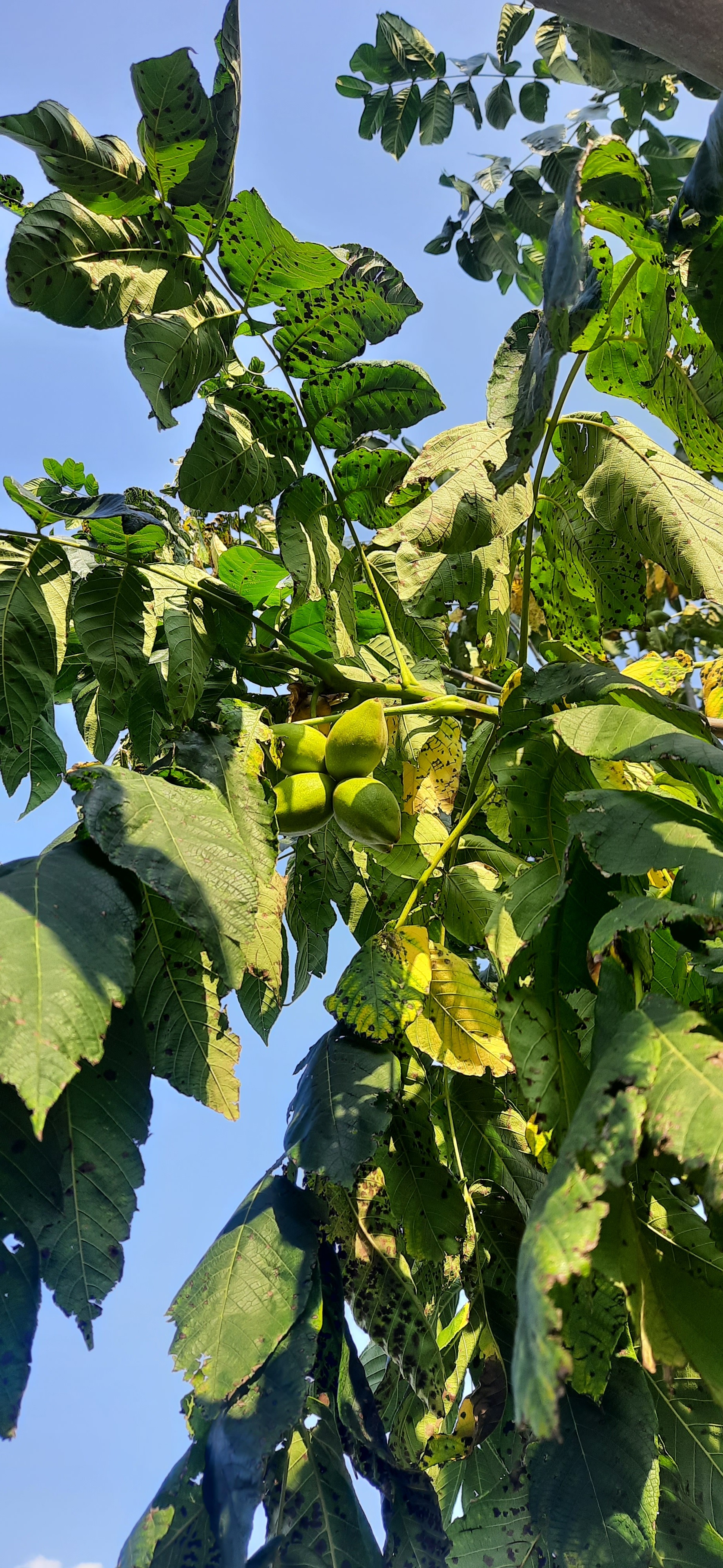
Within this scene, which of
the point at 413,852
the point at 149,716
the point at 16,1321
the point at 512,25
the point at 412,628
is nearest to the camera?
the point at 16,1321

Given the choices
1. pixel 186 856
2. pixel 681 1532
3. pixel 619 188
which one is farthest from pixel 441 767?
pixel 681 1532

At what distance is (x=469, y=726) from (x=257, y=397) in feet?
2.82

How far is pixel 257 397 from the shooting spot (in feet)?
5.12

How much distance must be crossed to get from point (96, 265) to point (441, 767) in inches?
38.5

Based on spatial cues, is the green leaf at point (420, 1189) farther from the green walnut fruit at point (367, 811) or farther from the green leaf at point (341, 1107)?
the green walnut fruit at point (367, 811)

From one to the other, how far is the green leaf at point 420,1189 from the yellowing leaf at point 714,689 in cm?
116

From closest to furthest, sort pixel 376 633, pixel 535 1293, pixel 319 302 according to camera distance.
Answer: pixel 535 1293, pixel 319 302, pixel 376 633

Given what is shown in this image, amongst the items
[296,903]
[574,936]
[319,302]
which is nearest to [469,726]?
[296,903]

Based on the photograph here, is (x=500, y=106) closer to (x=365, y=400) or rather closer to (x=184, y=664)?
(x=365, y=400)

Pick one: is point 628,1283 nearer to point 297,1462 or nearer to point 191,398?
point 297,1462

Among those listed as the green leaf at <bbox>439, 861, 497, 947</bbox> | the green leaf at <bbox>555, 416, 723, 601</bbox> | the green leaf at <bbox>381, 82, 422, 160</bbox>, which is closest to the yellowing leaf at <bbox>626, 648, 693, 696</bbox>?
the green leaf at <bbox>555, 416, 723, 601</bbox>

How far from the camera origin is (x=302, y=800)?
1527mm

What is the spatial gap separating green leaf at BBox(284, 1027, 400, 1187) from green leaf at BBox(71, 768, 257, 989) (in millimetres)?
276

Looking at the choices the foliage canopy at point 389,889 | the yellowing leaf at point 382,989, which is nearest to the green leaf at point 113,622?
the foliage canopy at point 389,889
